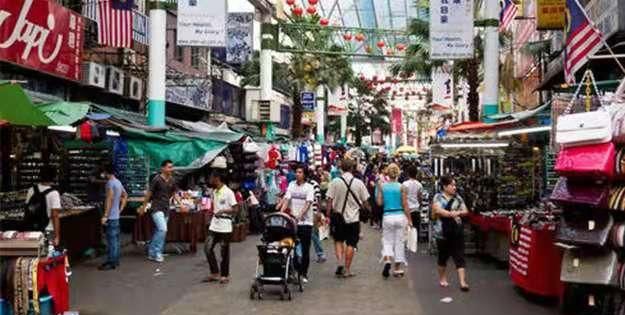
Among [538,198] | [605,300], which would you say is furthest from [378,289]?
[538,198]

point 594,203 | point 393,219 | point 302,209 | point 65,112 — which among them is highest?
point 65,112

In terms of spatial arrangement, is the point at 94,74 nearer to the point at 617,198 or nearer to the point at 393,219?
the point at 393,219

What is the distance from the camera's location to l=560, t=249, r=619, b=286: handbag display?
826cm

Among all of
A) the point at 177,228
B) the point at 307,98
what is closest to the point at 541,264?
the point at 177,228

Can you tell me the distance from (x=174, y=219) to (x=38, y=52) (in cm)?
443

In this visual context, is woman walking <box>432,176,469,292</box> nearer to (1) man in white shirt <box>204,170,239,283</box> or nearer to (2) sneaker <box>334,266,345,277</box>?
(2) sneaker <box>334,266,345,277</box>

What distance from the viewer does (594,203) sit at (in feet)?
26.6

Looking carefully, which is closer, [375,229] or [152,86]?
[152,86]

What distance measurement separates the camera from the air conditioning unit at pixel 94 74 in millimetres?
20120

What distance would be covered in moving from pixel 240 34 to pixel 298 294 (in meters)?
19.8

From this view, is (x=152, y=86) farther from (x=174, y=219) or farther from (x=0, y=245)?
(x=0, y=245)

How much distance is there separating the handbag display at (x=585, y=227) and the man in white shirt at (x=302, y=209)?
14.5 ft

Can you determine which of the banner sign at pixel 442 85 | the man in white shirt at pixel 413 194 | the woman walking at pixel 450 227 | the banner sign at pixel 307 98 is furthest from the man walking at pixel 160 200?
the banner sign at pixel 307 98

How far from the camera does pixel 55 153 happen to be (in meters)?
17.7
